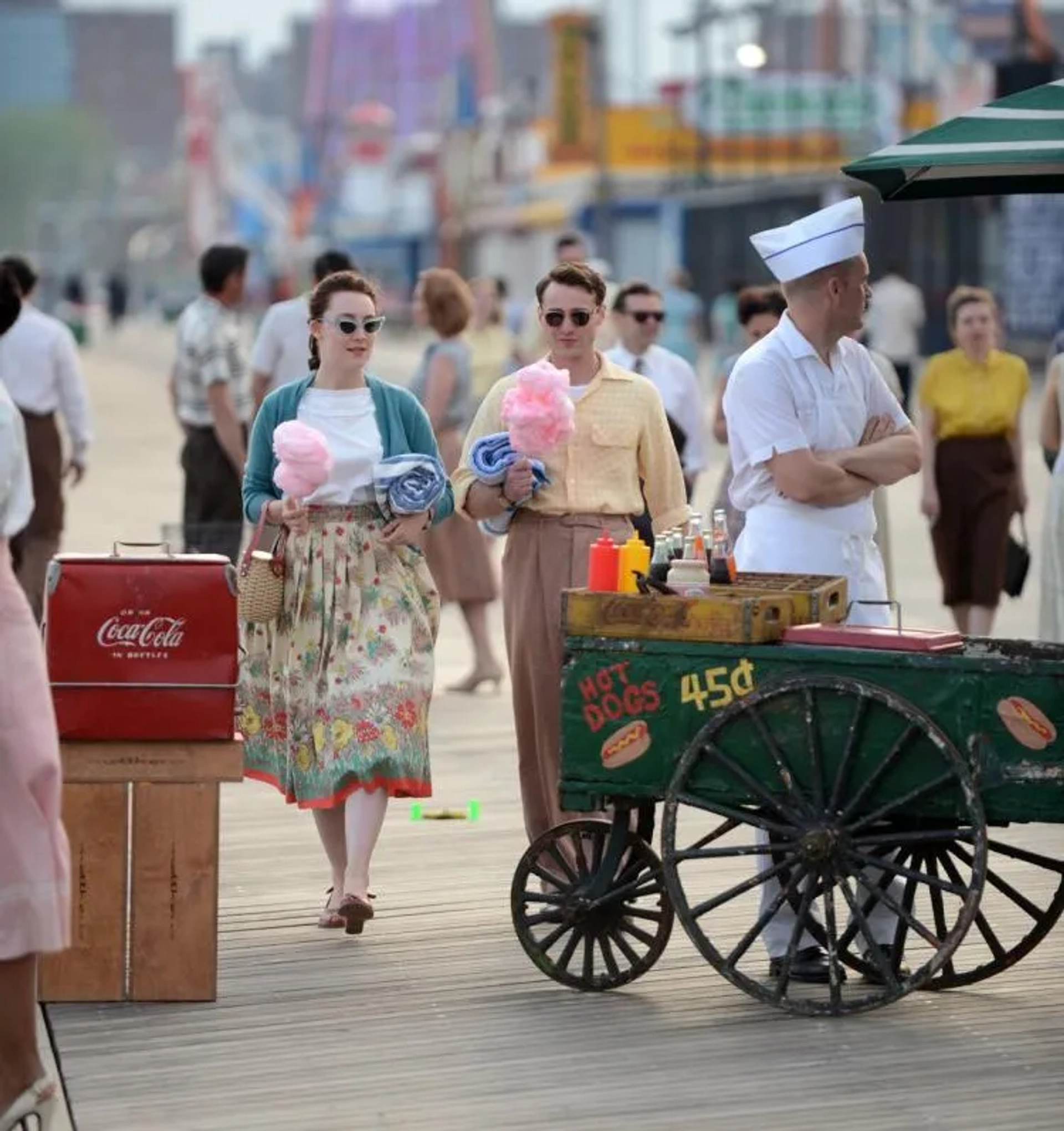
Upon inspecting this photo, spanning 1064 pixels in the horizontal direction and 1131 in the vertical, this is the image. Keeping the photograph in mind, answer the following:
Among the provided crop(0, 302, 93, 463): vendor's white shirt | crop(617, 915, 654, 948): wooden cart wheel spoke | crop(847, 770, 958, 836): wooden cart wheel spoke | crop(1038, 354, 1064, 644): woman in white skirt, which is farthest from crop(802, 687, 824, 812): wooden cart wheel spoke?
crop(0, 302, 93, 463): vendor's white shirt

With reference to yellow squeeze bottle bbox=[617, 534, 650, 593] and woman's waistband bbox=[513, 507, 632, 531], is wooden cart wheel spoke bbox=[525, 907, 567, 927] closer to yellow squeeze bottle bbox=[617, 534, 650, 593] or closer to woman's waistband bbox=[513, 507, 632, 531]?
yellow squeeze bottle bbox=[617, 534, 650, 593]

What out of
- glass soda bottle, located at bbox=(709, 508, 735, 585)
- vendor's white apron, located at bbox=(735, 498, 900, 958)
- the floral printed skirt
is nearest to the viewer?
glass soda bottle, located at bbox=(709, 508, 735, 585)

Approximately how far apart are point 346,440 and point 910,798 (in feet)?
6.67

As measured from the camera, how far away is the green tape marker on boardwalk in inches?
371

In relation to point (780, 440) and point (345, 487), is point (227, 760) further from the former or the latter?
point (780, 440)

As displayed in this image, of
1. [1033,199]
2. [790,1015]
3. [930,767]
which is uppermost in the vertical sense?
[1033,199]

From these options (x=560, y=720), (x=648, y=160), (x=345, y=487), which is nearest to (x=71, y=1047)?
(x=560, y=720)

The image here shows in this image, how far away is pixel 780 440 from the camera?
22.5ft

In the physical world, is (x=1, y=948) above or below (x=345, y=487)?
below

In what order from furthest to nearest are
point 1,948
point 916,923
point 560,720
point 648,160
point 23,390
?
point 648,160, point 23,390, point 560,720, point 916,923, point 1,948

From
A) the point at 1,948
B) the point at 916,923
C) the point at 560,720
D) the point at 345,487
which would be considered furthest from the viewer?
the point at 345,487

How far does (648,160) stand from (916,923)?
225 ft

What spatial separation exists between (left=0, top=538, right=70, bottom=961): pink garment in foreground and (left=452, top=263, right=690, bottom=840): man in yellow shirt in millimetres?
2158

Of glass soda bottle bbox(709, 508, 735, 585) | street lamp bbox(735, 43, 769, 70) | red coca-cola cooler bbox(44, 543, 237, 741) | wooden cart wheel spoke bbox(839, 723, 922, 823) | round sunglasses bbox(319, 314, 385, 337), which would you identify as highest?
street lamp bbox(735, 43, 769, 70)
